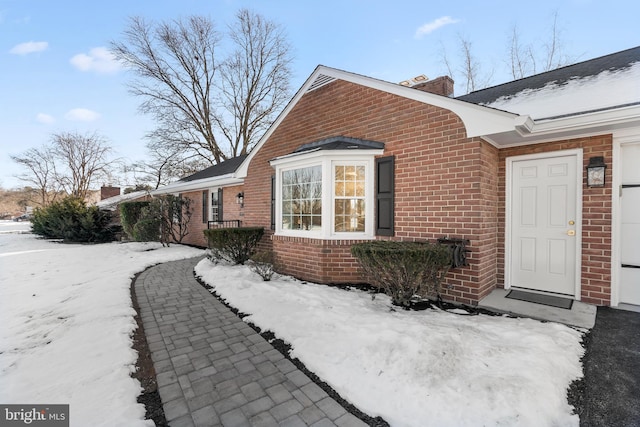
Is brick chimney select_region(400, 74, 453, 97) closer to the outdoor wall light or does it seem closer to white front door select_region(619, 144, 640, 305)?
the outdoor wall light

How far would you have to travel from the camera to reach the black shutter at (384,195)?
5.16 metres

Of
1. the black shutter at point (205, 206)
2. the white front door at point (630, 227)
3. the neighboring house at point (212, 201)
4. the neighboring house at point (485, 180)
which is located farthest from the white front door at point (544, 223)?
the black shutter at point (205, 206)

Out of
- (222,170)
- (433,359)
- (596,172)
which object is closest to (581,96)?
(596,172)

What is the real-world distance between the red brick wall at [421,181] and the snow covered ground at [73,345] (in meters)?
3.34

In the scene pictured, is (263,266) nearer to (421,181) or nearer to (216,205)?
(421,181)

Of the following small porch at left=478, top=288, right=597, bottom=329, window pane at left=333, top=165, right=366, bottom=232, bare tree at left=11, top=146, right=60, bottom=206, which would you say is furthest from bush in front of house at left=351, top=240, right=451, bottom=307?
bare tree at left=11, top=146, right=60, bottom=206

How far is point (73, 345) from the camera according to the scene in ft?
9.92

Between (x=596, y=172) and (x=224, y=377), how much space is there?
18.3 feet

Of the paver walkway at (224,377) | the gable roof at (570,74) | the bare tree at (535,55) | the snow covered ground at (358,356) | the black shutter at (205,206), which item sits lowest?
the paver walkway at (224,377)

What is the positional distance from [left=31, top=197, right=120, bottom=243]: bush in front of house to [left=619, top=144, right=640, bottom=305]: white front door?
19.0 m

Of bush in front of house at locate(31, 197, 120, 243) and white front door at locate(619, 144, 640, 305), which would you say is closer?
white front door at locate(619, 144, 640, 305)

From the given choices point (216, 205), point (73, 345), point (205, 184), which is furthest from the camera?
point (216, 205)

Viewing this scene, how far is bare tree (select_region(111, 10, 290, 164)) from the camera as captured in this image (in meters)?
18.7

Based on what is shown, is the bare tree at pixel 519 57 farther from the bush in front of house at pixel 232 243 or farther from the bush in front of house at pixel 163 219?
the bush in front of house at pixel 163 219
